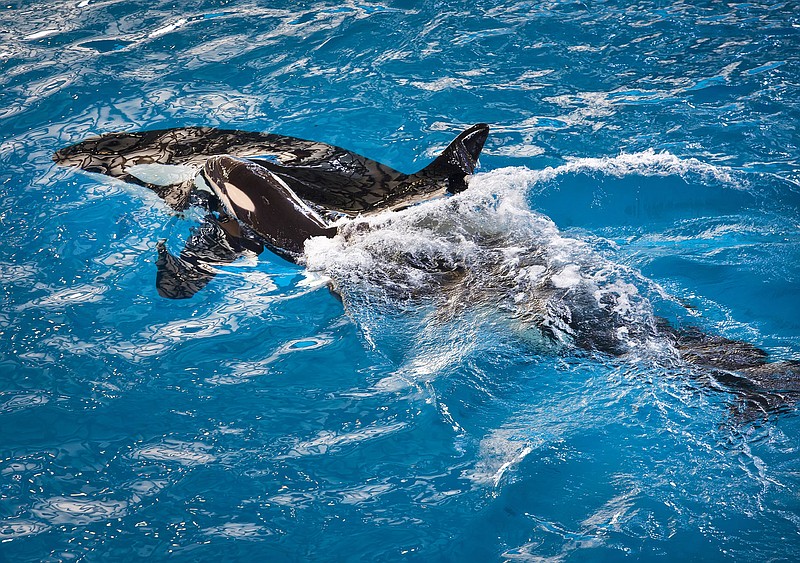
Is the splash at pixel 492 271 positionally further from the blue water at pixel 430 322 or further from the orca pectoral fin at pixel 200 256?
the orca pectoral fin at pixel 200 256

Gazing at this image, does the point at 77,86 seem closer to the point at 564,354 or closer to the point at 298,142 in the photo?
the point at 298,142

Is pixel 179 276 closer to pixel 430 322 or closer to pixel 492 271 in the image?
pixel 430 322

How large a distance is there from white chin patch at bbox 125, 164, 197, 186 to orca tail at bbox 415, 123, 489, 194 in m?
2.10

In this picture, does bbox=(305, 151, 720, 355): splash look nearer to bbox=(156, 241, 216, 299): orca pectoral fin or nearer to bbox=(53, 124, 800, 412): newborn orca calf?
bbox=(53, 124, 800, 412): newborn orca calf

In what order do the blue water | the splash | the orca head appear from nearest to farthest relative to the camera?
the blue water, the splash, the orca head

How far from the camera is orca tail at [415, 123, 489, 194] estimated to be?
5.81 m

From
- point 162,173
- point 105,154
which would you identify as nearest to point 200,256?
point 162,173

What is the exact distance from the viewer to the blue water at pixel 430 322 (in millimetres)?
3479

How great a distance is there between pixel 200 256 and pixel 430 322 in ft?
6.69

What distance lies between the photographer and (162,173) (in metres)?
6.39

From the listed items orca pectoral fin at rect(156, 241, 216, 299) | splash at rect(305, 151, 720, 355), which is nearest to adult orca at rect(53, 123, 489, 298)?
orca pectoral fin at rect(156, 241, 216, 299)

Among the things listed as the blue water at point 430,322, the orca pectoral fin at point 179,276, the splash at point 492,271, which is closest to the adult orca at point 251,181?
the orca pectoral fin at point 179,276

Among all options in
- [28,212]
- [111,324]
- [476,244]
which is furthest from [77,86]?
[476,244]

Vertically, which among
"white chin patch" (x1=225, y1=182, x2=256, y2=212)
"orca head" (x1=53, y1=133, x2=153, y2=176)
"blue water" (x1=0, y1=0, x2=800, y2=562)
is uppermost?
"orca head" (x1=53, y1=133, x2=153, y2=176)
